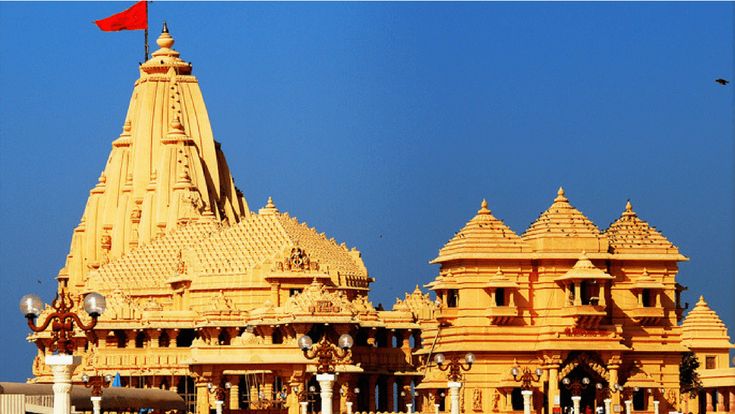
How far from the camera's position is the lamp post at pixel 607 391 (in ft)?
290

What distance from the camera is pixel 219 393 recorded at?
309ft

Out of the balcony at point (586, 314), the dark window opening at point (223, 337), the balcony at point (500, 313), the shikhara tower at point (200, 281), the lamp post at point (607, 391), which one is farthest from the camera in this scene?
the dark window opening at point (223, 337)

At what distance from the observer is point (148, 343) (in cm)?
11650

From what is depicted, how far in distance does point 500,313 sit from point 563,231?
192 inches

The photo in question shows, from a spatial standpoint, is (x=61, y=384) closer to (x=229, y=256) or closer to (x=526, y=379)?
(x=526, y=379)

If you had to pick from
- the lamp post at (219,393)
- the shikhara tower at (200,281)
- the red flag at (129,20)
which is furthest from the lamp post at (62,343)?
the red flag at (129,20)

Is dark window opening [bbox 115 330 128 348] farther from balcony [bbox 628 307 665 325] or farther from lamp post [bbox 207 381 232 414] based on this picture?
balcony [bbox 628 307 665 325]

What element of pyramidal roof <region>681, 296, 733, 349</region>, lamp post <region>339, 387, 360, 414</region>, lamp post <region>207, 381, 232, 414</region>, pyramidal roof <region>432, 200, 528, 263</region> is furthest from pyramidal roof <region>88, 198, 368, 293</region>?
pyramidal roof <region>432, 200, 528, 263</region>

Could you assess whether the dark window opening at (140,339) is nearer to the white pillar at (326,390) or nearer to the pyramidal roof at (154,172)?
the pyramidal roof at (154,172)

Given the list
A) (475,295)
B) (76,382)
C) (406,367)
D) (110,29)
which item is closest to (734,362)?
(406,367)

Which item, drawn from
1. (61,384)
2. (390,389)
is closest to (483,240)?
(390,389)

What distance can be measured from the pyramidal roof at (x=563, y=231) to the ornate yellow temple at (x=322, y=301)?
85 millimetres

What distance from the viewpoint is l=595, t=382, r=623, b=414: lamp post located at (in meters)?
88.3

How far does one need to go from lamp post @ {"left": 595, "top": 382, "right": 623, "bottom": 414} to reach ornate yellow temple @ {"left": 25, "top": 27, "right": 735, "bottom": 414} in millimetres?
129
